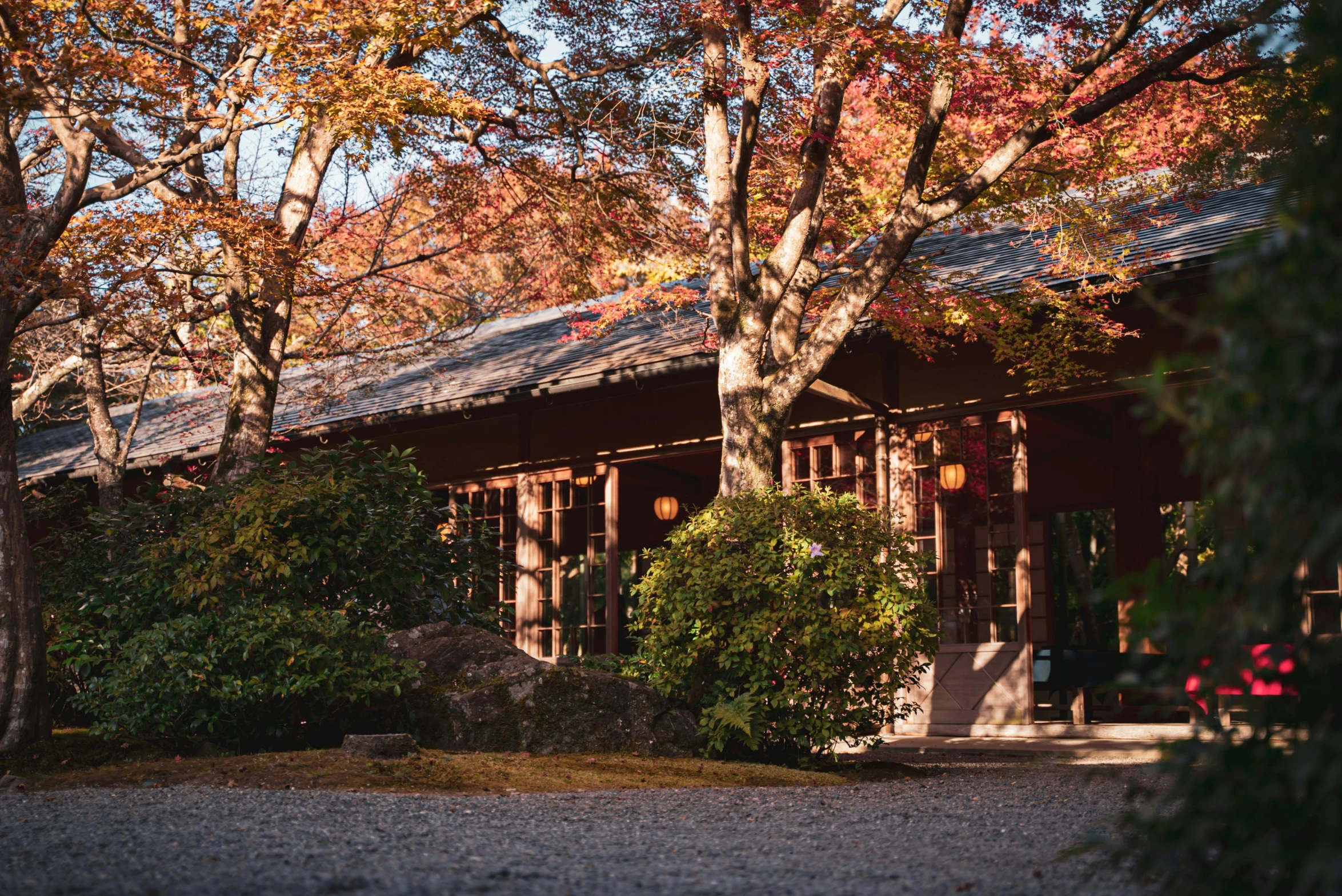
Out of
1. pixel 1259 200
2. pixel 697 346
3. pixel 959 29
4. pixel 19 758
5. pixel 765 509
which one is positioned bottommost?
pixel 19 758

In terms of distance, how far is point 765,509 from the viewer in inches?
239

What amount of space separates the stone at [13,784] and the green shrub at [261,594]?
2.16 feet

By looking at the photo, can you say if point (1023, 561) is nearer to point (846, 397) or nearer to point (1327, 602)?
point (846, 397)

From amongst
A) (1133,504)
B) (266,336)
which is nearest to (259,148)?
(266,336)

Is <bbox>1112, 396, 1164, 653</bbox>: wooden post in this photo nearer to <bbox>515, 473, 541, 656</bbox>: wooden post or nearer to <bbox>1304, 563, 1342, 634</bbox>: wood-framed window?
<bbox>1304, 563, 1342, 634</bbox>: wood-framed window

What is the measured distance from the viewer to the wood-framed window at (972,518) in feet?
29.2

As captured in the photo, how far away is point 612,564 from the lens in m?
11.0

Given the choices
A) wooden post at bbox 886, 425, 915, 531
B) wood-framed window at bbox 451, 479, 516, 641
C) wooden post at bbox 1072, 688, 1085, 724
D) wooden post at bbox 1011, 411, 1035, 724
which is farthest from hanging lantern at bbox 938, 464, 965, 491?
wood-framed window at bbox 451, 479, 516, 641

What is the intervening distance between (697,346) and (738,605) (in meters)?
3.94

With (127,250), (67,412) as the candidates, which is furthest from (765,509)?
(67,412)

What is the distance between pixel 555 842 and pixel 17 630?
446 cm

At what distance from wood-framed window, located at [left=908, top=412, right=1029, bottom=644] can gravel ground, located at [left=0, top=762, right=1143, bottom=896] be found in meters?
4.10

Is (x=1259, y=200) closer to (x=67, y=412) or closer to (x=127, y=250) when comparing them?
(x=127, y=250)

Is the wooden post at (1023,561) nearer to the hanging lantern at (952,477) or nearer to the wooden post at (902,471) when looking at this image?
the hanging lantern at (952,477)
